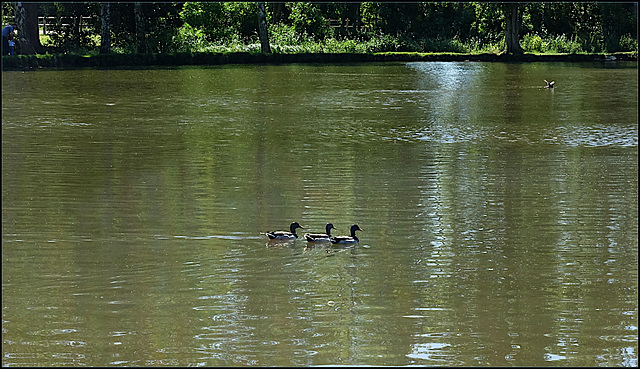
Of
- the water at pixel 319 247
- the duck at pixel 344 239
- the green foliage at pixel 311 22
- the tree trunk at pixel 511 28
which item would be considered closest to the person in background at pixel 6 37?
the green foliage at pixel 311 22

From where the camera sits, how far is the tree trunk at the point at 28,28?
3503cm

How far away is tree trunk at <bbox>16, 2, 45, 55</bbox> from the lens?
3503 cm

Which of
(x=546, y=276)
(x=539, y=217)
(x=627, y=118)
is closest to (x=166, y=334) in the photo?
(x=546, y=276)

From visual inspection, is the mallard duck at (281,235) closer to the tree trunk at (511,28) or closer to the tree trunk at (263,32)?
the tree trunk at (263,32)

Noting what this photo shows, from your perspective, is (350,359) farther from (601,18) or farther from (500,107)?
(601,18)

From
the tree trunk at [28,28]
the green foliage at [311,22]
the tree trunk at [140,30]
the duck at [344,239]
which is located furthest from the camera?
the green foliage at [311,22]

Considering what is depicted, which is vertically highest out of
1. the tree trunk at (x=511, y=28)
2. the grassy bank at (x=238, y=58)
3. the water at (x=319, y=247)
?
the tree trunk at (x=511, y=28)

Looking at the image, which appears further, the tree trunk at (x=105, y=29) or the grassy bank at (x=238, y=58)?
the tree trunk at (x=105, y=29)

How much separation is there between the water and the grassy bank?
43.6 feet

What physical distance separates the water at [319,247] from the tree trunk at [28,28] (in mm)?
16130

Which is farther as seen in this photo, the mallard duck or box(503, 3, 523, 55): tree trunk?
box(503, 3, 523, 55): tree trunk

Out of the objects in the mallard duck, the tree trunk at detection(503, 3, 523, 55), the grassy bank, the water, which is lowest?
the water

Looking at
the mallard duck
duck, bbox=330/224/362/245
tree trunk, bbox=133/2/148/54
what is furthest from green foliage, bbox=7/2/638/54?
duck, bbox=330/224/362/245

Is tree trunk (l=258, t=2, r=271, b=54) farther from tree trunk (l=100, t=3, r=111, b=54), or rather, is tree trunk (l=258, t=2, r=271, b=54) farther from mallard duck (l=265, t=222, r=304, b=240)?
mallard duck (l=265, t=222, r=304, b=240)
